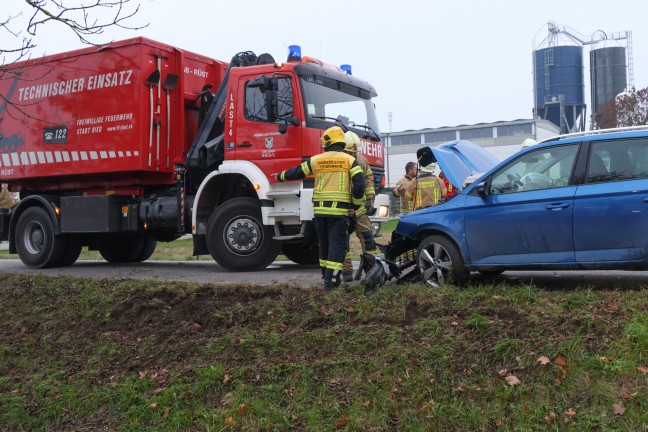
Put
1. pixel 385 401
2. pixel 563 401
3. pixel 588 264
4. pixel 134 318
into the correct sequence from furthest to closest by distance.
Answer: pixel 134 318
pixel 588 264
pixel 385 401
pixel 563 401

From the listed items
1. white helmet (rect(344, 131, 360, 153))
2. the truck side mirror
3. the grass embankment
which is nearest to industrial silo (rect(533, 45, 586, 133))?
the truck side mirror

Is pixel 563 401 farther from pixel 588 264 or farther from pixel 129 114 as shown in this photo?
pixel 129 114

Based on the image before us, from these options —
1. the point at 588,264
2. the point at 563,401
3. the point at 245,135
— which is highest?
the point at 245,135

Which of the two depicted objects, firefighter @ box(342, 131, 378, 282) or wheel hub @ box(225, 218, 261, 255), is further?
wheel hub @ box(225, 218, 261, 255)

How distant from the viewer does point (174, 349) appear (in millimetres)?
5957

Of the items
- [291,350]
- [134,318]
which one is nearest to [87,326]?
[134,318]

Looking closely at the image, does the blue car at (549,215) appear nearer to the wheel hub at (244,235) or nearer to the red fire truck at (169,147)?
the red fire truck at (169,147)

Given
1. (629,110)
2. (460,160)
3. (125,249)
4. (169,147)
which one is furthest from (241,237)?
(629,110)

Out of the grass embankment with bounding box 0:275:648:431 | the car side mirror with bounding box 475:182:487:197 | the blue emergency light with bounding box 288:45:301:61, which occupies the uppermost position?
the blue emergency light with bounding box 288:45:301:61

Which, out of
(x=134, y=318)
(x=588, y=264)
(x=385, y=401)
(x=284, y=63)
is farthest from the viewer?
(x=284, y=63)

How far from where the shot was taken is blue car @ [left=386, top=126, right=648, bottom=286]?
5574 mm

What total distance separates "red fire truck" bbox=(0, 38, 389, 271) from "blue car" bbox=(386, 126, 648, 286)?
2599 mm

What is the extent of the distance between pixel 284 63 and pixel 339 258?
3538mm

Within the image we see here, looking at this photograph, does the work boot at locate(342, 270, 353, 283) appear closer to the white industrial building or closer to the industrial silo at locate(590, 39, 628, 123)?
the white industrial building
